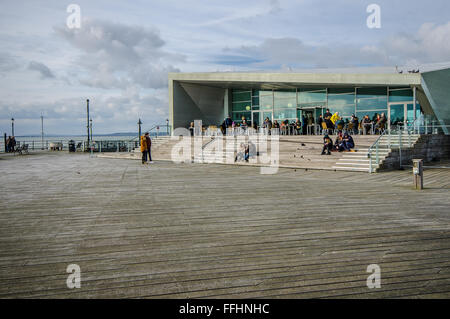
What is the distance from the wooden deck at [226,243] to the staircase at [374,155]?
5.02 metres

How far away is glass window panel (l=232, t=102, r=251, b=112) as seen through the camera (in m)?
32.9

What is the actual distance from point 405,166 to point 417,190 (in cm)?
647

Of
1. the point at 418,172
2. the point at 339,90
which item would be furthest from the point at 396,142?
the point at 339,90

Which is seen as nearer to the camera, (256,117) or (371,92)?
(371,92)

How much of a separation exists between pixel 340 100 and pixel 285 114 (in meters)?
5.06

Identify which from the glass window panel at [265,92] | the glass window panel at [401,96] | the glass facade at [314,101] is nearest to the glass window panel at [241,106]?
the glass facade at [314,101]

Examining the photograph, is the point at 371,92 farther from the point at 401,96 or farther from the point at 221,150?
the point at 221,150

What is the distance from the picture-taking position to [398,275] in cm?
361

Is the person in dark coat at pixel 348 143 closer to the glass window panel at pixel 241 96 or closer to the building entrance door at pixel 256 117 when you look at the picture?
the building entrance door at pixel 256 117

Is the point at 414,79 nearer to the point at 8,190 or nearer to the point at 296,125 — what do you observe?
the point at 296,125

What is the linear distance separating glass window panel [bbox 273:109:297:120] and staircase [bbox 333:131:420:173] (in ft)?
41.8

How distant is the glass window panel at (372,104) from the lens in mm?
24594

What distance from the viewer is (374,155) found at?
1523 cm
